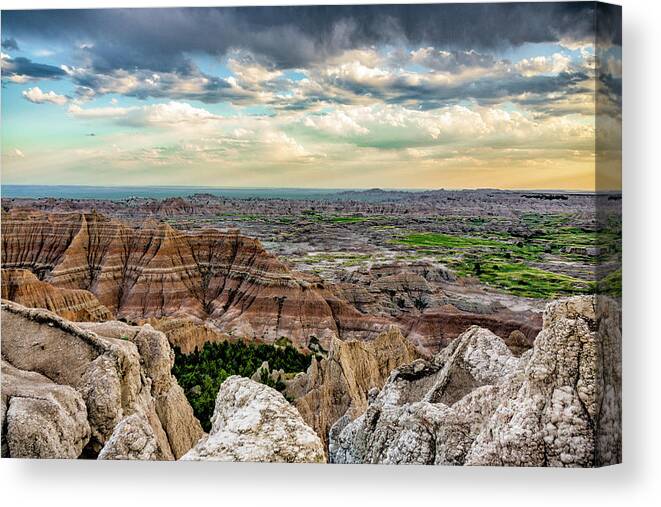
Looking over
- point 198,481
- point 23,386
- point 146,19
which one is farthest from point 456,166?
point 23,386

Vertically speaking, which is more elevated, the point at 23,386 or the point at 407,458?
the point at 23,386

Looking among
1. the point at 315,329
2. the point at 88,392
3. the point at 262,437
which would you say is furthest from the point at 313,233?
the point at 88,392

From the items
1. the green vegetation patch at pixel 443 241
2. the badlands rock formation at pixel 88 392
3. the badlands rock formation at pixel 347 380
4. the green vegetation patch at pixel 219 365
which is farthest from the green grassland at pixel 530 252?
the badlands rock formation at pixel 88 392

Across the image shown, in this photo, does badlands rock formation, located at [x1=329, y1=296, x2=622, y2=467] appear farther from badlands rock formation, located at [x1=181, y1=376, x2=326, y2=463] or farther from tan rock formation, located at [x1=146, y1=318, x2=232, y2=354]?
tan rock formation, located at [x1=146, y1=318, x2=232, y2=354]

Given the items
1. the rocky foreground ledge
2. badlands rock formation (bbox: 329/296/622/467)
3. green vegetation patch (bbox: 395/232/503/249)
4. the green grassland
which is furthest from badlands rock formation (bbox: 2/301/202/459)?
the green grassland

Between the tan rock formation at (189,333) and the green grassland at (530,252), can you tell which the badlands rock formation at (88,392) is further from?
the green grassland at (530,252)

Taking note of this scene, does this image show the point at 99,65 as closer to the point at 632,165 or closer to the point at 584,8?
the point at 584,8
